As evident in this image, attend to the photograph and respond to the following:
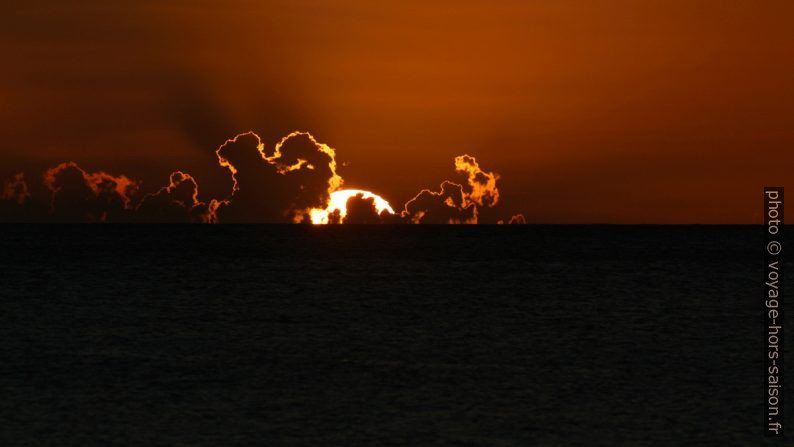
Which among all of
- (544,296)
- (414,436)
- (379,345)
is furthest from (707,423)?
(544,296)

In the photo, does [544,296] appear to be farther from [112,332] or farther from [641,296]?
[112,332]

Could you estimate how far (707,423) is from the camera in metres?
27.2

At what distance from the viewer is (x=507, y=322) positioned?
60562 millimetres

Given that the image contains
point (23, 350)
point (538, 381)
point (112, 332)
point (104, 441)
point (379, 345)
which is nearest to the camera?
point (104, 441)

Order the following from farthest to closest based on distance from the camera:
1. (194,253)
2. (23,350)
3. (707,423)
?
(194,253)
(23,350)
(707,423)

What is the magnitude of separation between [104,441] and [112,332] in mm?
29129

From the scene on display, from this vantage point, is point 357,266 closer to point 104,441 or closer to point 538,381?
point 538,381

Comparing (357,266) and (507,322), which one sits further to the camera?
(357,266)

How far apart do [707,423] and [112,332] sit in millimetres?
33366

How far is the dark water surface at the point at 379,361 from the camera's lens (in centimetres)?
2639

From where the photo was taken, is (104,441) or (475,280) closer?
(104,441)

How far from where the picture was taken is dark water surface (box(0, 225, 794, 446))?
26.4 metres

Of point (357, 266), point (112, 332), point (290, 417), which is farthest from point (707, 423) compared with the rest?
point (357, 266)

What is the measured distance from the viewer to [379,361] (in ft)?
136
